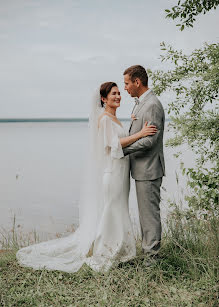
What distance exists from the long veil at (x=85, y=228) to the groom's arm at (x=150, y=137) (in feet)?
1.69

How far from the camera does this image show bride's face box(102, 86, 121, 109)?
427 cm

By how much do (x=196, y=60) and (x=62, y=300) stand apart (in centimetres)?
351

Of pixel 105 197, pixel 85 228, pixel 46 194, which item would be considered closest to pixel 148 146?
pixel 105 197

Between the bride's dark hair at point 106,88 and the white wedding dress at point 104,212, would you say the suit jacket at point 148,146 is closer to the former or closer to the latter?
the white wedding dress at point 104,212

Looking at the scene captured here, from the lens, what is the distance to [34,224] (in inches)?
339

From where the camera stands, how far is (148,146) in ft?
13.2

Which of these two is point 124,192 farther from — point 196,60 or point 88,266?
point 196,60

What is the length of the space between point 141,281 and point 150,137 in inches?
59.8

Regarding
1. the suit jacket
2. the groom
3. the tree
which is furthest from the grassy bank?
the tree

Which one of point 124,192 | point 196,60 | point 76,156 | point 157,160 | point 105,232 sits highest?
point 196,60

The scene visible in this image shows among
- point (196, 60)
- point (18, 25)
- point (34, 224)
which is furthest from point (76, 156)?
point (18, 25)

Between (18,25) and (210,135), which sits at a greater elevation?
(18,25)

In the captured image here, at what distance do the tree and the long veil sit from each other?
1495 mm

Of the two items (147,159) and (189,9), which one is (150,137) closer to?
(147,159)
